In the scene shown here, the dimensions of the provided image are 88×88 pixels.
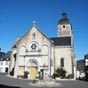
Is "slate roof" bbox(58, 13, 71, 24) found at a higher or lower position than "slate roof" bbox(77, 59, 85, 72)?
higher

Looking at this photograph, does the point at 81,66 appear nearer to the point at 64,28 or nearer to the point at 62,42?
the point at 64,28

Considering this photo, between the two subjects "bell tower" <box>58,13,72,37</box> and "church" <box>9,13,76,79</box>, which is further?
"bell tower" <box>58,13,72,37</box>

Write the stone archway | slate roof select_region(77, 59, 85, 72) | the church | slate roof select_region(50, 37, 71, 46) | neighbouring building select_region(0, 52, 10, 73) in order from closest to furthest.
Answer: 1. the church
2. the stone archway
3. slate roof select_region(50, 37, 71, 46)
4. neighbouring building select_region(0, 52, 10, 73)
5. slate roof select_region(77, 59, 85, 72)

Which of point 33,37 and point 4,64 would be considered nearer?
point 33,37

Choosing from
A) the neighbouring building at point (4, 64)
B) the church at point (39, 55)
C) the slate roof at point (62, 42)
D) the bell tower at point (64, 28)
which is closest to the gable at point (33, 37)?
the church at point (39, 55)

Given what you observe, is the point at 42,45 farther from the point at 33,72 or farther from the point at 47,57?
the point at 33,72

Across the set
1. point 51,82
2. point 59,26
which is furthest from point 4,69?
point 51,82

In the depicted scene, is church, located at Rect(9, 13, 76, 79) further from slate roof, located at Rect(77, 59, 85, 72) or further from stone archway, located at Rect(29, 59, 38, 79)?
slate roof, located at Rect(77, 59, 85, 72)

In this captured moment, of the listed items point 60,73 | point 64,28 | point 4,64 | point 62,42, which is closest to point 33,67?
point 60,73

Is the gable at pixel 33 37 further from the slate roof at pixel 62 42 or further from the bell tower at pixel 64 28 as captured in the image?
the bell tower at pixel 64 28

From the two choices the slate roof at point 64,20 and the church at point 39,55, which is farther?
the slate roof at point 64,20

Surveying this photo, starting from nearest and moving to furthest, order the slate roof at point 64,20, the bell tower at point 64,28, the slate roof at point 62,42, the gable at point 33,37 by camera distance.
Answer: the gable at point 33,37, the slate roof at point 62,42, the bell tower at point 64,28, the slate roof at point 64,20

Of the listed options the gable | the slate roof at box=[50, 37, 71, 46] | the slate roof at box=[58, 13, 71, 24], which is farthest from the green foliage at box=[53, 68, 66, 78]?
the slate roof at box=[58, 13, 71, 24]

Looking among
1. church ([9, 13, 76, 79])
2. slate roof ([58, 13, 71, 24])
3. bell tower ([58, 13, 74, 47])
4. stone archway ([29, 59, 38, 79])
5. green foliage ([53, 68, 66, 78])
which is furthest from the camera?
slate roof ([58, 13, 71, 24])
